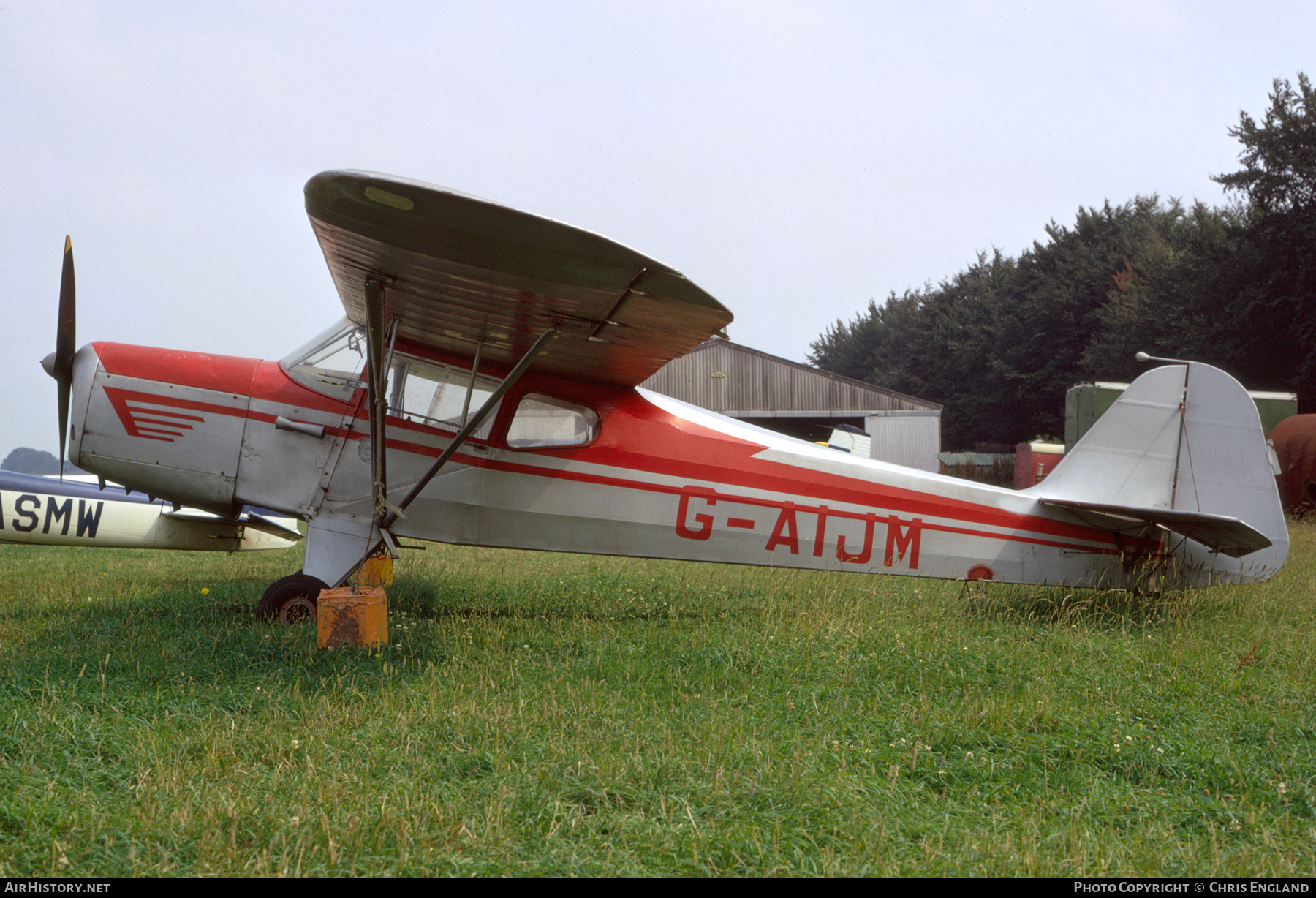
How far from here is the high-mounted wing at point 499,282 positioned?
3.73 metres

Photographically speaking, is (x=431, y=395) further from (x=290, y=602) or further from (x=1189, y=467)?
(x=1189, y=467)

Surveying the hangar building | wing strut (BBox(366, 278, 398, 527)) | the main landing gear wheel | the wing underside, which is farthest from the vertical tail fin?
the hangar building

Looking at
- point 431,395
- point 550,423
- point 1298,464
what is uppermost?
point 1298,464

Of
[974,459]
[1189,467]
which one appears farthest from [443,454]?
[974,459]

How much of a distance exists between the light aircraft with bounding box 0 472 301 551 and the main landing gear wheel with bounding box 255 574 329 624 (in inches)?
86.8

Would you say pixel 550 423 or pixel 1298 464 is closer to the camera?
pixel 550 423

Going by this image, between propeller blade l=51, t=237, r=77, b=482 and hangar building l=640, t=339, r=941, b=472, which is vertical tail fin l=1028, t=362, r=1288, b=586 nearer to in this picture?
propeller blade l=51, t=237, r=77, b=482

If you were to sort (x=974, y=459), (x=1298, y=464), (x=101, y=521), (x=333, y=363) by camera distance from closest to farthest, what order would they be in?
(x=333, y=363)
(x=101, y=521)
(x=1298, y=464)
(x=974, y=459)

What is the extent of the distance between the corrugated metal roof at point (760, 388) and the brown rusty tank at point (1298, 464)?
14.7 metres

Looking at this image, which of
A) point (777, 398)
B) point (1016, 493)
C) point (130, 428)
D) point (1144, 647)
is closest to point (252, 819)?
point (130, 428)

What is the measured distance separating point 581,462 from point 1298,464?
1543cm

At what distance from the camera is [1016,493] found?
6508 mm

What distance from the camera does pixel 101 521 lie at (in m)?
7.88

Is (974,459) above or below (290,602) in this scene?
above
